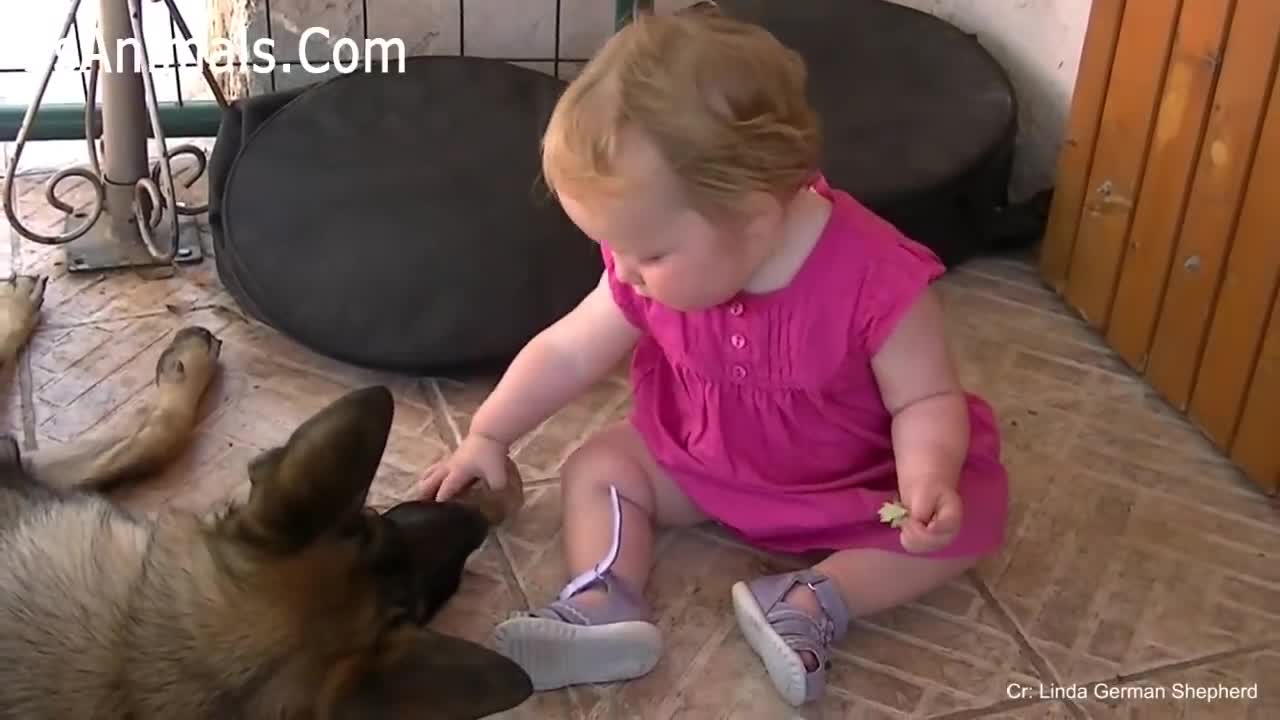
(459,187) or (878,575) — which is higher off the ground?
(459,187)

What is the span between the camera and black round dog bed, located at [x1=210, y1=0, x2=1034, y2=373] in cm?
183

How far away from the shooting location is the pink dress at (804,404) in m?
1.42

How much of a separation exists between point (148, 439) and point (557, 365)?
463mm

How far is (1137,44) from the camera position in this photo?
1841 millimetres

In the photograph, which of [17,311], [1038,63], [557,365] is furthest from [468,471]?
[1038,63]

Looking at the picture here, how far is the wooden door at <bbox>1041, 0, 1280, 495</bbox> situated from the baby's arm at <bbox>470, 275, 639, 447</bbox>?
27.6 inches

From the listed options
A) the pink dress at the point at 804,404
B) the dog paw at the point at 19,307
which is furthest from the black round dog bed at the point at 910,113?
the dog paw at the point at 19,307

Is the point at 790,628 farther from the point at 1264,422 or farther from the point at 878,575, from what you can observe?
the point at 1264,422

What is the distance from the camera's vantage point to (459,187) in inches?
77.9

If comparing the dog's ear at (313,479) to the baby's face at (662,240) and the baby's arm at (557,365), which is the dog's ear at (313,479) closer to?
the baby's face at (662,240)

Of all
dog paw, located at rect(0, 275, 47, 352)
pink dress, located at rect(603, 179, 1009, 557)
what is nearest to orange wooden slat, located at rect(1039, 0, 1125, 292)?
pink dress, located at rect(603, 179, 1009, 557)

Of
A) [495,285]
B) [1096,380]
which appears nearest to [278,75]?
[495,285]

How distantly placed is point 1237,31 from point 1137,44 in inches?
7.2

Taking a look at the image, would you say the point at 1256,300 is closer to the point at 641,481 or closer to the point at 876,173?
the point at 876,173
